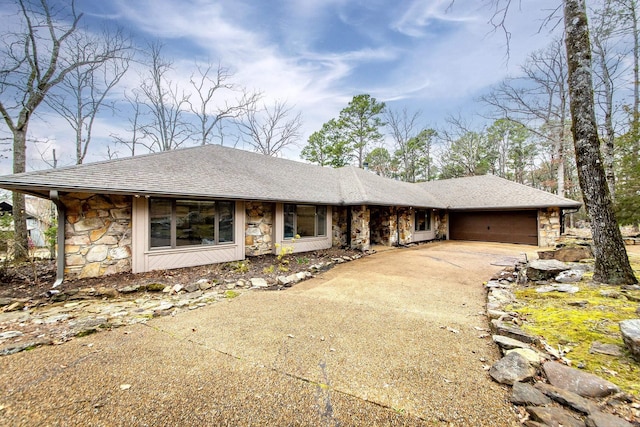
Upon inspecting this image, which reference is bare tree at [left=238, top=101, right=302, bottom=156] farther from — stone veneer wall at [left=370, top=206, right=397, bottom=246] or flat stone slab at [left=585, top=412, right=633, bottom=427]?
flat stone slab at [left=585, top=412, right=633, bottom=427]

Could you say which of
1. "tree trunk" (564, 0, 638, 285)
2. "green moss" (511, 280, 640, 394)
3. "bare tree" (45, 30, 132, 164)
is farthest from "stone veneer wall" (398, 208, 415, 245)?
"bare tree" (45, 30, 132, 164)

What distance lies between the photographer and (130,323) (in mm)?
3766

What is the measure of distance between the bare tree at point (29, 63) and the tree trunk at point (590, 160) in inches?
594

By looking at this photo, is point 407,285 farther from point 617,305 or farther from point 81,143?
point 81,143

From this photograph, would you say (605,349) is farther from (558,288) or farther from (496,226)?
(496,226)

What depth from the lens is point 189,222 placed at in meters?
7.25

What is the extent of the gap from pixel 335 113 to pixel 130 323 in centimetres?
2261

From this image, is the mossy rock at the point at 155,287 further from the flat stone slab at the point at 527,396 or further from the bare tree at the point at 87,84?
the bare tree at the point at 87,84

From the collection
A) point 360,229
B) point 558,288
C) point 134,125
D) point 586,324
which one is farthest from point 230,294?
point 134,125

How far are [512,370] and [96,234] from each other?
8.12m

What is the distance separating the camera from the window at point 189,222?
6707mm

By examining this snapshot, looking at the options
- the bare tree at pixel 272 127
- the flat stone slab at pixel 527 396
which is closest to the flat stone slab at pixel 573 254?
the flat stone slab at pixel 527 396

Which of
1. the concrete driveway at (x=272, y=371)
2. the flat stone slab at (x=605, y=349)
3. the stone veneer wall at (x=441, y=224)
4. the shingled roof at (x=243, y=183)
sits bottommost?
the concrete driveway at (x=272, y=371)

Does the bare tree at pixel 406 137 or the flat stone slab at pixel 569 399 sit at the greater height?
the bare tree at pixel 406 137
